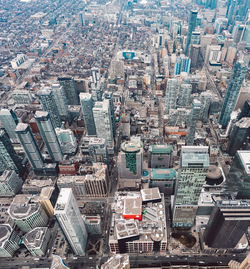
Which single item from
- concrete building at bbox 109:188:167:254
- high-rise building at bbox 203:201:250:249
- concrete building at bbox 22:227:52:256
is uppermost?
high-rise building at bbox 203:201:250:249

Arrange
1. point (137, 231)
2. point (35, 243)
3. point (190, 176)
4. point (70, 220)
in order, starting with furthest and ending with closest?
point (35, 243) → point (137, 231) → point (190, 176) → point (70, 220)

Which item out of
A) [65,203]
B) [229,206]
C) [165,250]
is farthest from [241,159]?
[65,203]

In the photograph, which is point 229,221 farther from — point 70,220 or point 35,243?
point 35,243

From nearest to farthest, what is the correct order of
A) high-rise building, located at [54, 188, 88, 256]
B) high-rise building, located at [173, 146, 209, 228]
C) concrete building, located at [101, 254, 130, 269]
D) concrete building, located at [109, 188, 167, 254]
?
concrete building, located at [101, 254, 130, 269] < high-rise building, located at [54, 188, 88, 256] < high-rise building, located at [173, 146, 209, 228] < concrete building, located at [109, 188, 167, 254]

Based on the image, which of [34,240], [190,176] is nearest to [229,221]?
Answer: [190,176]

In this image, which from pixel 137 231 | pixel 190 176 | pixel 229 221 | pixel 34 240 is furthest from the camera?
pixel 34 240

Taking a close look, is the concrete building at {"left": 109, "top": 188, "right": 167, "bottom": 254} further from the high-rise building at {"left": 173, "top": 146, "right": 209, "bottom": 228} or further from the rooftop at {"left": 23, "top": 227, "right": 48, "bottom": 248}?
the rooftop at {"left": 23, "top": 227, "right": 48, "bottom": 248}

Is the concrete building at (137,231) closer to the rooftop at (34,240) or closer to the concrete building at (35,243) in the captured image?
the concrete building at (35,243)

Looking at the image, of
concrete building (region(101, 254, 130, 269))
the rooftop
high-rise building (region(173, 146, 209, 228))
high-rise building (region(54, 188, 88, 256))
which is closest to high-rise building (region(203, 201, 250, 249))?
high-rise building (region(173, 146, 209, 228))
